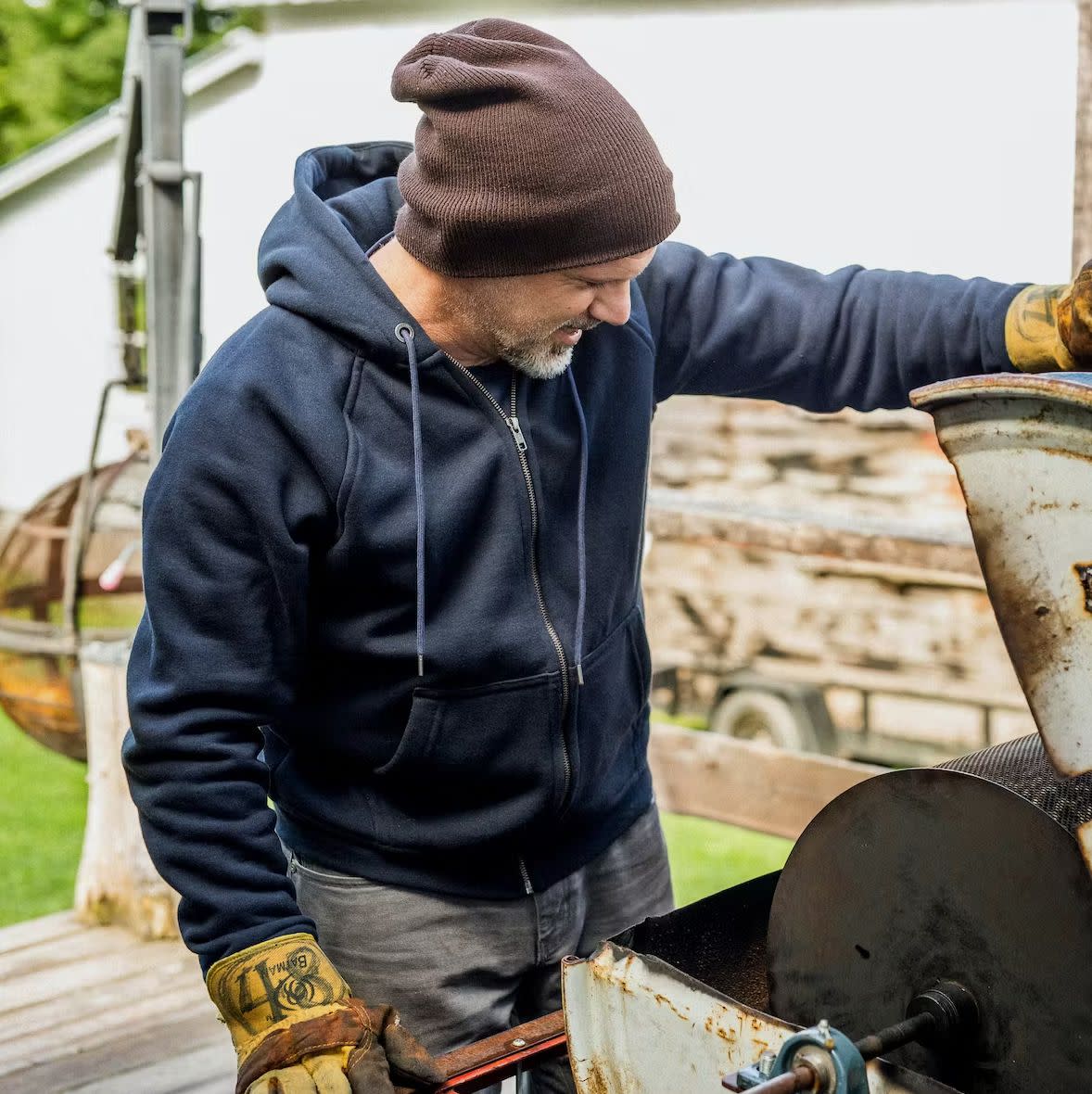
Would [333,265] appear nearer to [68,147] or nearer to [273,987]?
[273,987]

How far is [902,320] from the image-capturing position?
2172 mm

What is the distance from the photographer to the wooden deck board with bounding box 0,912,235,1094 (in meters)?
3.58

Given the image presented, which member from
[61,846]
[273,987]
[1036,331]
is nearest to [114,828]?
[61,846]

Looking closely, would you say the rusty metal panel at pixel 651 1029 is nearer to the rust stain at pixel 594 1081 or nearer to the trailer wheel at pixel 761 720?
the rust stain at pixel 594 1081

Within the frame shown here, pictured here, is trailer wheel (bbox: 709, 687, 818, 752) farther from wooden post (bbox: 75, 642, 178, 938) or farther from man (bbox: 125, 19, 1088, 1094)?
man (bbox: 125, 19, 1088, 1094)

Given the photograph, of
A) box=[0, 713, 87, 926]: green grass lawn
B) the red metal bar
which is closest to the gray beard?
the red metal bar

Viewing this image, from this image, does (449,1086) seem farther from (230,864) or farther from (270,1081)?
(230,864)

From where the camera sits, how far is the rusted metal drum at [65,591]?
5574mm

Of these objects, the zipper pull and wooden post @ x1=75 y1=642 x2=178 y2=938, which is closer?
the zipper pull

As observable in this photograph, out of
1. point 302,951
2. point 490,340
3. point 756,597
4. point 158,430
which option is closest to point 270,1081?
point 302,951

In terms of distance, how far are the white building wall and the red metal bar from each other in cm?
446

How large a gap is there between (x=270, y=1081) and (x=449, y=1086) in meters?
0.20

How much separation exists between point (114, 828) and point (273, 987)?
9.12ft

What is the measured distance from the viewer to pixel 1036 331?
6.55 feet
